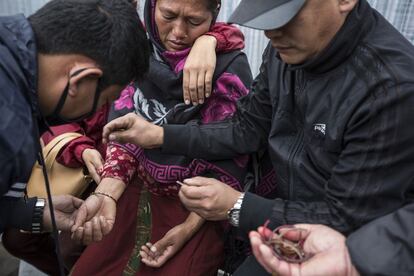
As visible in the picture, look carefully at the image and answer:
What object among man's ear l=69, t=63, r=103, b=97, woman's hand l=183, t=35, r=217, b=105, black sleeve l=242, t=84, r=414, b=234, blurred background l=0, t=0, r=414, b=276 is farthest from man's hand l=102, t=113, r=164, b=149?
blurred background l=0, t=0, r=414, b=276

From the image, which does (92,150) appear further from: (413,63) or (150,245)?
(413,63)

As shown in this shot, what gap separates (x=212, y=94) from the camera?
1.68 metres

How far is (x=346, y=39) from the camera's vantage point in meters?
1.20

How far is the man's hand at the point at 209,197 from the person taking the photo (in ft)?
4.73

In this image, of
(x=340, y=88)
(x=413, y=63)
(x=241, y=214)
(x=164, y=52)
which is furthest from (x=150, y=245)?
(x=413, y=63)

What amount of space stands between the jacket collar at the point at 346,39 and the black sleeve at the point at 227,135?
0.39 metres

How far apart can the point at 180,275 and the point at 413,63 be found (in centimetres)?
106

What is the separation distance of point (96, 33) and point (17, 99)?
27cm

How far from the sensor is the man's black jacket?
41.1 inches

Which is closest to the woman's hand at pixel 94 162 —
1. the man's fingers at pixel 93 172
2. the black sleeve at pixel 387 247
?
the man's fingers at pixel 93 172

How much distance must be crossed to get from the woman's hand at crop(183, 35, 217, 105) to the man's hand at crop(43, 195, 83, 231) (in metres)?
0.60

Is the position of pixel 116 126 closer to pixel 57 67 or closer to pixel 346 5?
pixel 57 67

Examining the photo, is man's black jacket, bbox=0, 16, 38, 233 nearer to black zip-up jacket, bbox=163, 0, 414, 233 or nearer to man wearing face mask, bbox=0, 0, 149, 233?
man wearing face mask, bbox=0, 0, 149, 233

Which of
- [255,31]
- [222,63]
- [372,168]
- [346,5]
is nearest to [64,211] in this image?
[222,63]
